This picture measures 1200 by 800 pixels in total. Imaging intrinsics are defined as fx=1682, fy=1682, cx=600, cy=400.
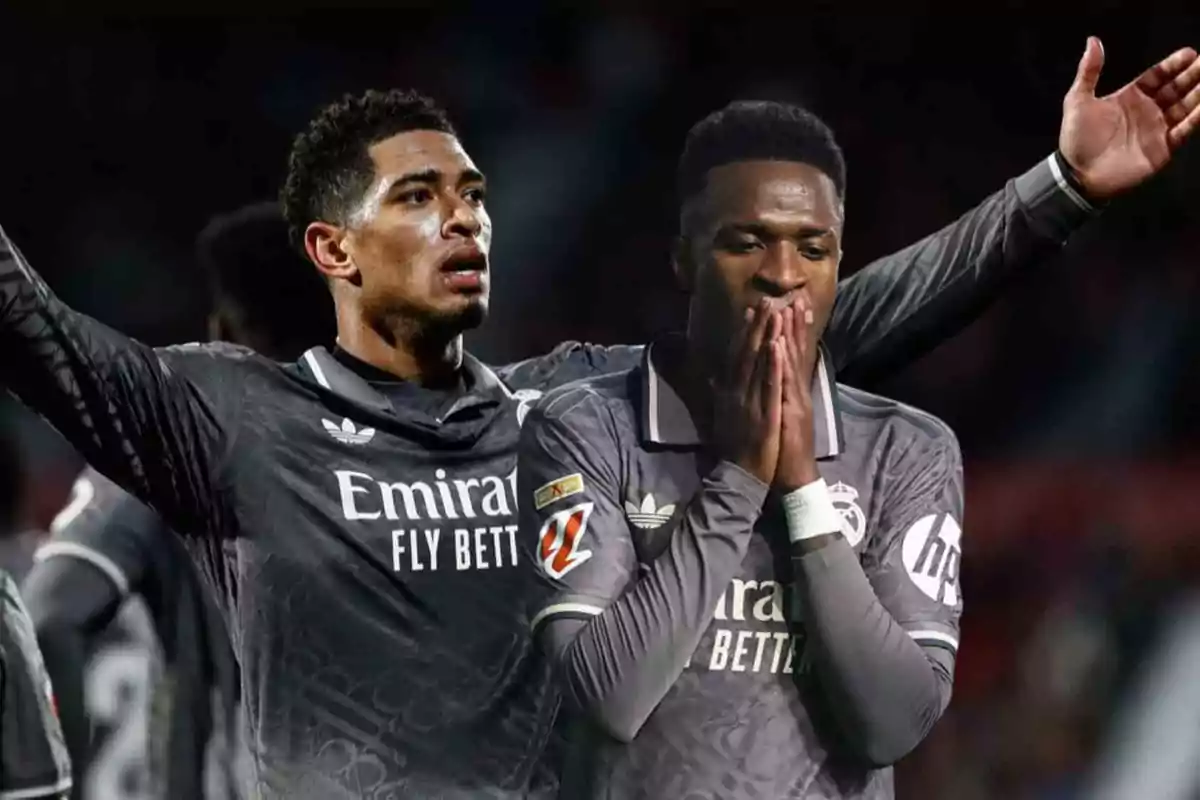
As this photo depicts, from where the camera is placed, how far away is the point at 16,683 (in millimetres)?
2326

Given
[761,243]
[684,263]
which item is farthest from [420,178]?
[761,243]

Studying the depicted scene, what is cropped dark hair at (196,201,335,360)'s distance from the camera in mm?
2561

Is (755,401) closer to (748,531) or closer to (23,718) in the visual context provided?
(748,531)

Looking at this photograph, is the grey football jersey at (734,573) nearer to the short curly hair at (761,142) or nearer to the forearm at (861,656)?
the forearm at (861,656)

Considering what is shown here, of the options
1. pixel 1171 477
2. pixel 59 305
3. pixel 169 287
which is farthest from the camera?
pixel 1171 477

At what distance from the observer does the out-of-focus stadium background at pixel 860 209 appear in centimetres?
302

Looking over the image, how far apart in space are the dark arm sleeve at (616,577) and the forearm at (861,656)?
9 cm

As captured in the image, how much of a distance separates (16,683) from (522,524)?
837 mm

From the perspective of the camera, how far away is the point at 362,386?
7.23ft

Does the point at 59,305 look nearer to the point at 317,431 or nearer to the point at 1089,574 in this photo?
the point at 317,431

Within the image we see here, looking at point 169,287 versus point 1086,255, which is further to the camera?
point 1086,255

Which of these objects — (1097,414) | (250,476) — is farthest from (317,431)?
(1097,414)

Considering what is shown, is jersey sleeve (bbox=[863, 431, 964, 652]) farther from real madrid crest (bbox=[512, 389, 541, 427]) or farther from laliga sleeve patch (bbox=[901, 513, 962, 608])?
real madrid crest (bbox=[512, 389, 541, 427])

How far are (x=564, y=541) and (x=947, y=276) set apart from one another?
68cm
